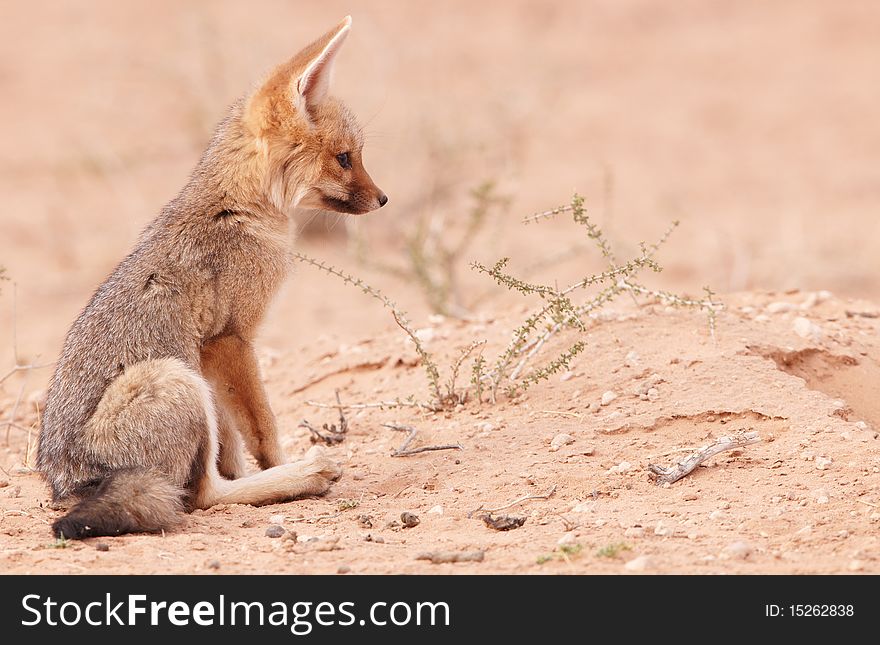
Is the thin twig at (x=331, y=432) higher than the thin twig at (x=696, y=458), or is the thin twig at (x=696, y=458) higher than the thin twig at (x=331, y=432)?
the thin twig at (x=331, y=432)

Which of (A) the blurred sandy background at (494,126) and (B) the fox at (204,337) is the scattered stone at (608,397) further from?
(A) the blurred sandy background at (494,126)

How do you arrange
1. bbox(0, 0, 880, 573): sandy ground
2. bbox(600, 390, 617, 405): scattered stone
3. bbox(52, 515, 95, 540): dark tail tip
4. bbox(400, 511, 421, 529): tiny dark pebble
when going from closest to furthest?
bbox(52, 515, 95, 540): dark tail tip → bbox(0, 0, 880, 573): sandy ground → bbox(400, 511, 421, 529): tiny dark pebble → bbox(600, 390, 617, 405): scattered stone

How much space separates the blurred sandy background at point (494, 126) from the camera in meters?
12.4

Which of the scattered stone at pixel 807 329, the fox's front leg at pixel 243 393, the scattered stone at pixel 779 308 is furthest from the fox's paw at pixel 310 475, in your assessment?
the scattered stone at pixel 779 308

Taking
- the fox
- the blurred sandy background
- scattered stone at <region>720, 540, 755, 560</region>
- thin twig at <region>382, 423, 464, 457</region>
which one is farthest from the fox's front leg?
the blurred sandy background

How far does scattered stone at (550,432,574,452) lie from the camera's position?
18.2 ft

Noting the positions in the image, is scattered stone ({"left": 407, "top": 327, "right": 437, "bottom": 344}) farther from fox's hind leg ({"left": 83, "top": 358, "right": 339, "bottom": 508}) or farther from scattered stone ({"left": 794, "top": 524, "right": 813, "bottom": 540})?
scattered stone ({"left": 794, "top": 524, "right": 813, "bottom": 540})

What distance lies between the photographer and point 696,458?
204 inches

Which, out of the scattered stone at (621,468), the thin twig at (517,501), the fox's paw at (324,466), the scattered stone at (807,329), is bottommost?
the thin twig at (517,501)

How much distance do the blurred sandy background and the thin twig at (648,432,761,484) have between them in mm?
3836

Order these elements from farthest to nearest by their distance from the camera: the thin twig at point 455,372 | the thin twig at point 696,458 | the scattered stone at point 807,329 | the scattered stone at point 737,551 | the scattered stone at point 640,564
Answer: the scattered stone at point 807,329
the thin twig at point 455,372
the thin twig at point 696,458
the scattered stone at point 737,551
the scattered stone at point 640,564

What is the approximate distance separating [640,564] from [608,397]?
186 cm

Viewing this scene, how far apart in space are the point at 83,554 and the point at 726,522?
240 centimetres
